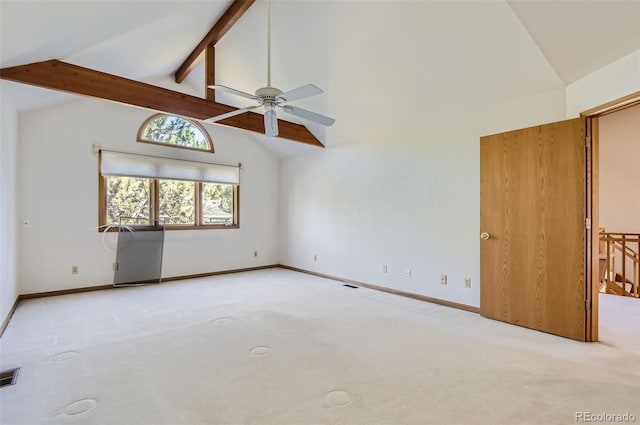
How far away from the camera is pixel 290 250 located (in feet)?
22.6

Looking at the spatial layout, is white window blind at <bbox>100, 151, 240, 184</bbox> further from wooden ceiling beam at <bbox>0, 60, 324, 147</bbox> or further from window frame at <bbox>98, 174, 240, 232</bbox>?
wooden ceiling beam at <bbox>0, 60, 324, 147</bbox>

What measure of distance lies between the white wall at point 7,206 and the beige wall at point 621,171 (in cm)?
947

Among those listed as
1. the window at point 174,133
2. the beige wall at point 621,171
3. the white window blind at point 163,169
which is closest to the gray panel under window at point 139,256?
the white window blind at point 163,169

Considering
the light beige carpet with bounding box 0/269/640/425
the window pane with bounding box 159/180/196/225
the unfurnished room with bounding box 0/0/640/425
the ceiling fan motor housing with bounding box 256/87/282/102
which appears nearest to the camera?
the light beige carpet with bounding box 0/269/640/425

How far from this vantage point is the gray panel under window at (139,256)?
5078 mm

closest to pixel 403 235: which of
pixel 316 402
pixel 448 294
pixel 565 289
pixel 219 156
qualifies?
pixel 448 294

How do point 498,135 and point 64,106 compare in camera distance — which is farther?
point 64,106

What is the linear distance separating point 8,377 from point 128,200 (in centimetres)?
340

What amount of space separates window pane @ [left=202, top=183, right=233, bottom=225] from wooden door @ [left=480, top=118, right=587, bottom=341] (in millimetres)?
4722

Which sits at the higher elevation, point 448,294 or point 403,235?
point 403,235

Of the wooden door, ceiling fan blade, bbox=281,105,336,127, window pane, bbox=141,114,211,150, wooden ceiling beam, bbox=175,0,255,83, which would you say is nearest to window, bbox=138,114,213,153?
window pane, bbox=141,114,211,150

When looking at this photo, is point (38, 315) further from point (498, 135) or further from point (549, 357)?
point (498, 135)

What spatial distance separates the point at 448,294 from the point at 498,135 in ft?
6.79

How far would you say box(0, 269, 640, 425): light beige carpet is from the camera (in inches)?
74.8
